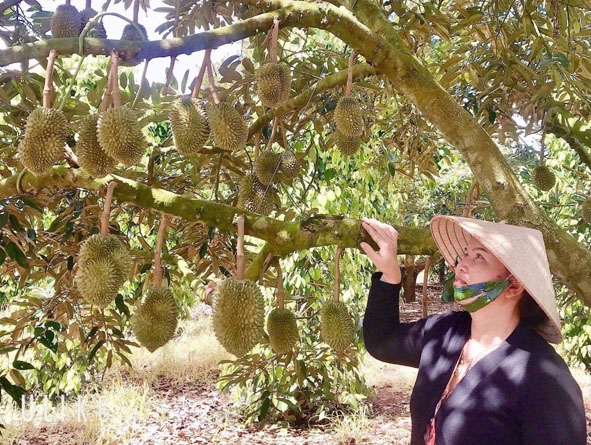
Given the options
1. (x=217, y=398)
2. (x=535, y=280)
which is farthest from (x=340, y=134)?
(x=217, y=398)

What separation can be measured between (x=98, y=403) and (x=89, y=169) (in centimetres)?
435

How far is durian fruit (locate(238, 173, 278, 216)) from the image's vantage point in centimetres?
212

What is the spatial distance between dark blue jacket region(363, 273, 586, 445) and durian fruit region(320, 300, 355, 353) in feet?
0.74

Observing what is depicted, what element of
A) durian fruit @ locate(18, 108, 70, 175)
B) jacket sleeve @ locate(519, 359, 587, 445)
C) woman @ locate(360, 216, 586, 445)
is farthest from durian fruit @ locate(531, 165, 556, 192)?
durian fruit @ locate(18, 108, 70, 175)

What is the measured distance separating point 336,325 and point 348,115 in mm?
744

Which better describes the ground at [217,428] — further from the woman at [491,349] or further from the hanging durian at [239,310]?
the hanging durian at [239,310]

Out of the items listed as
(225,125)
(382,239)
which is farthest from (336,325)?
(225,125)

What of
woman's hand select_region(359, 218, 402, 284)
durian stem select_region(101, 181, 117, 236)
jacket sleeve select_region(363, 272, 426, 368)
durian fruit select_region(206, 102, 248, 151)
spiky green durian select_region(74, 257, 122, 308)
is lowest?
jacket sleeve select_region(363, 272, 426, 368)

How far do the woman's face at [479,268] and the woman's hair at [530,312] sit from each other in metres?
0.09

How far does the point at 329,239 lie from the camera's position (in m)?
1.49

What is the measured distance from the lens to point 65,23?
1.93 m

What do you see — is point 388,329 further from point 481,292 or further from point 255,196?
point 255,196

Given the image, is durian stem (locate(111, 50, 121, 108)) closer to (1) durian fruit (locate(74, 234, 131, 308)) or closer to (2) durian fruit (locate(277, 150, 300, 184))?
(1) durian fruit (locate(74, 234, 131, 308))

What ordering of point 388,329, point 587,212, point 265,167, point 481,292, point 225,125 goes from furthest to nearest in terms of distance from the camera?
point 587,212, point 265,167, point 388,329, point 225,125, point 481,292
